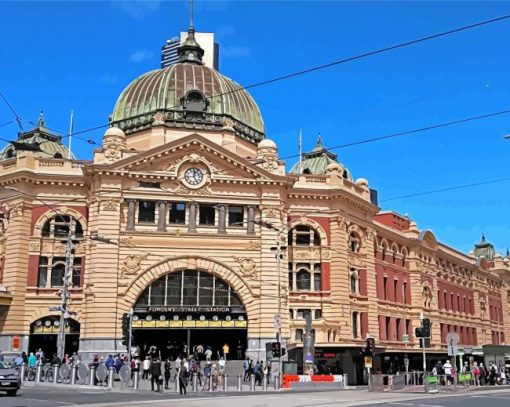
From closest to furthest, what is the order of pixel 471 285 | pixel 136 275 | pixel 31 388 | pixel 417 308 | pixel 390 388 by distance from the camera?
1. pixel 31 388
2. pixel 390 388
3. pixel 136 275
4. pixel 417 308
5. pixel 471 285

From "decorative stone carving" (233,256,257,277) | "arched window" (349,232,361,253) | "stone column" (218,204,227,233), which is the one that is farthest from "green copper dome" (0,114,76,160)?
"arched window" (349,232,361,253)

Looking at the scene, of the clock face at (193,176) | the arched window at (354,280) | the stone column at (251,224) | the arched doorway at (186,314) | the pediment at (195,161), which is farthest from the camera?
the arched window at (354,280)

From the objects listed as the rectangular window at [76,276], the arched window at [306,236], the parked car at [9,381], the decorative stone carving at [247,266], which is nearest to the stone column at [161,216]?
the decorative stone carving at [247,266]

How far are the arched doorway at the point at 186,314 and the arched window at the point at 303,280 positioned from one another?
645 centimetres

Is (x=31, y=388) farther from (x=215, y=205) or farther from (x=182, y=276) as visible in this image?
(x=215, y=205)

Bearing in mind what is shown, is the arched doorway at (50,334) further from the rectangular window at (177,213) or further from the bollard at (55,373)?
the bollard at (55,373)

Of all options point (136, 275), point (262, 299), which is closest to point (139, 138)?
point (136, 275)

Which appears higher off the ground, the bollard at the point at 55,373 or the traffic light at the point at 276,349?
the traffic light at the point at 276,349

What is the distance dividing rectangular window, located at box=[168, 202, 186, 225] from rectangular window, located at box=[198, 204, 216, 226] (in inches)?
54.6

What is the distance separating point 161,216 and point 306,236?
43.4ft

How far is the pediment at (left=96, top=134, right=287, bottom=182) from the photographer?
5212cm

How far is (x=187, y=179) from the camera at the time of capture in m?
52.9

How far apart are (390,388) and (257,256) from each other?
627 inches

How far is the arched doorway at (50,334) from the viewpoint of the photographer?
50719mm
